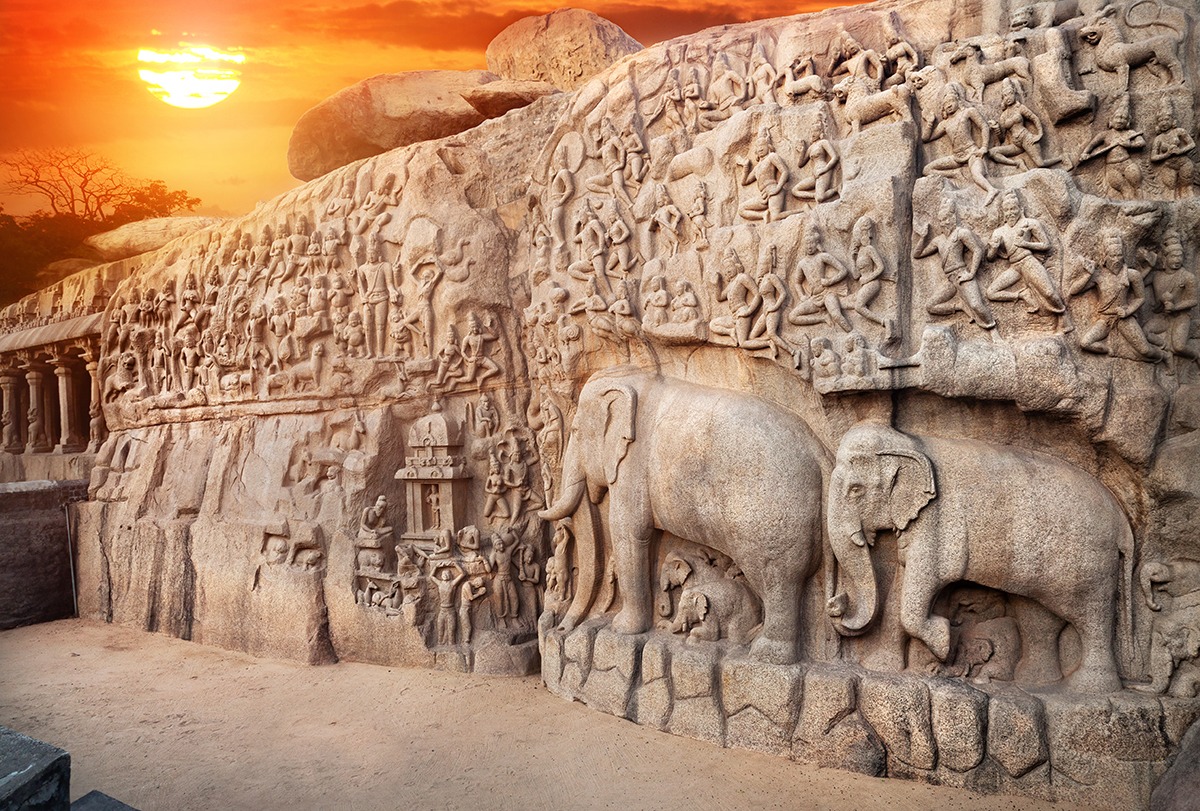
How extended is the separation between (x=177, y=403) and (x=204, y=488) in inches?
62.0

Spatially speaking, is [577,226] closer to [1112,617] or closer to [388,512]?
[388,512]

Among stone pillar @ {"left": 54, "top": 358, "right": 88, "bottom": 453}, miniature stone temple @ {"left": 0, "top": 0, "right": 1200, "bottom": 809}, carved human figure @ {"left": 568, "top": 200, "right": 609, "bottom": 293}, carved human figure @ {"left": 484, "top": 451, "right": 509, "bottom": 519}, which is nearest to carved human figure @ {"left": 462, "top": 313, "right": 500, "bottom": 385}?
miniature stone temple @ {"left": 0, "top": 0, "right": 1200, "bottom": 809}

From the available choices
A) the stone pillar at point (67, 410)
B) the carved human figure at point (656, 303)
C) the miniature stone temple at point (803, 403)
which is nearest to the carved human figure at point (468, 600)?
the miniature stone temple at point (803, 403)

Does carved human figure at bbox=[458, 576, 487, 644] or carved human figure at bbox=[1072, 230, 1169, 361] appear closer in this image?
carved human figure at bbox=[1072, 230, 1169, 361]

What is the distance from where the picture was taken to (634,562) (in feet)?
21.8

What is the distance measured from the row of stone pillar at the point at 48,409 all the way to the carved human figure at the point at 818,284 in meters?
12.2

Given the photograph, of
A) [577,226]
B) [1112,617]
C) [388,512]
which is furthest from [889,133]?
[388,512]

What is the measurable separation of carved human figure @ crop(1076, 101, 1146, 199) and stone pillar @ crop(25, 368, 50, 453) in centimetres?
1607

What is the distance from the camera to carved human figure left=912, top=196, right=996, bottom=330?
5.29m

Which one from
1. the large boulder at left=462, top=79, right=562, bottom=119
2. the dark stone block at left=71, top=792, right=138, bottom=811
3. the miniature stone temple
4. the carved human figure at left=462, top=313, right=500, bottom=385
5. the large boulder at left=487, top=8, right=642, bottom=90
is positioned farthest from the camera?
the large boulder at left=487, top=8, right=642, bottom=90

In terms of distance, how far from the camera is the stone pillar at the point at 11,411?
1549 cm

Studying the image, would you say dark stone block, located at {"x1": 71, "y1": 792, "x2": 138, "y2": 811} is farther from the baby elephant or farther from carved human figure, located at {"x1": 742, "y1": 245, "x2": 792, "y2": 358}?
carved human figure, located at {"x1": 742, "y1": 245, "x2": 792, "y2": 358}

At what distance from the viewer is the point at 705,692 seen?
605cm

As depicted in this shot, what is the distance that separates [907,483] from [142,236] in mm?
14486
